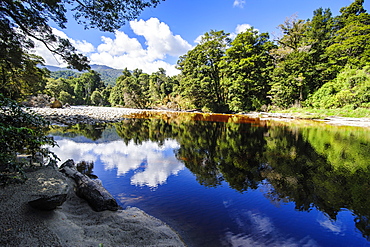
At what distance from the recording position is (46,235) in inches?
86.0

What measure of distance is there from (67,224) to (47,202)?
1.36ft

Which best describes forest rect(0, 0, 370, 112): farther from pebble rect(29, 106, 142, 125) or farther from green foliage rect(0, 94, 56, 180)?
green foliage rect(0, 94, 56, 180)

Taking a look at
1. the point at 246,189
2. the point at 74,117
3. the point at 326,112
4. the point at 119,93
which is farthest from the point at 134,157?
the point at 119,93

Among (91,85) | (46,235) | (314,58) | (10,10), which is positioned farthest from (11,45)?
(91,85)

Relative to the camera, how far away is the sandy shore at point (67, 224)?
2.16 metres

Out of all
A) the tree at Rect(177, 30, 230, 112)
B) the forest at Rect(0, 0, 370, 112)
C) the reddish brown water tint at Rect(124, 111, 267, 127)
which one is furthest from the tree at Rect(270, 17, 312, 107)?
the tree at Rect(177, 30, 230, 112)

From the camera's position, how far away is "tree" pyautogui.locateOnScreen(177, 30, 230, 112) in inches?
1322

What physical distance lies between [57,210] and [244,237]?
A: 9.95ft

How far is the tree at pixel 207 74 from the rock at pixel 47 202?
31.6 meters

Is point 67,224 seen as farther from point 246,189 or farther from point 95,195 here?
point 246,189

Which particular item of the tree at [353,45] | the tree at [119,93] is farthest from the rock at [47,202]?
the tree at [119,93]

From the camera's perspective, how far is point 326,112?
875 inches

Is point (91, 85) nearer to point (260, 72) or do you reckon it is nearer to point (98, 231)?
point (260, 72)

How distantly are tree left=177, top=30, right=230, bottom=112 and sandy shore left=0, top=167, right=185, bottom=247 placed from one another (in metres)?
31.2
